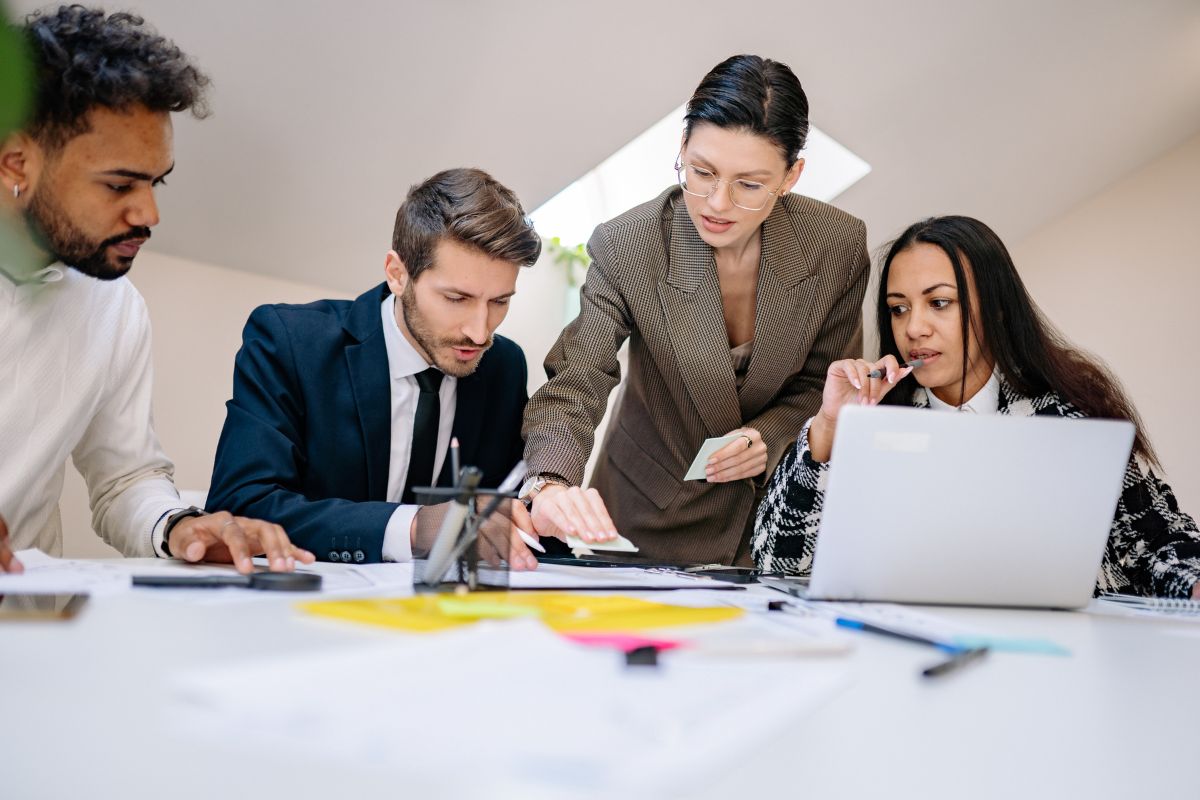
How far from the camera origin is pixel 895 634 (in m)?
1.04

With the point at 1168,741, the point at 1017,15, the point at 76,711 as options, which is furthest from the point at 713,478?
the point at 1017,15

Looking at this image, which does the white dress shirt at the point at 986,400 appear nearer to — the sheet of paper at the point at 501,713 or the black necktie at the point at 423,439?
the black necktie at the point at 423,439

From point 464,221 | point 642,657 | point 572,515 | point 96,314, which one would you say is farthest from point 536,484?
point 642,657

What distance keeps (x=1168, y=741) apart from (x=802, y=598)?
582 mm

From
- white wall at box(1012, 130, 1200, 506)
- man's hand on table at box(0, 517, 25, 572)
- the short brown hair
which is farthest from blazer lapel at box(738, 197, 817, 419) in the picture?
white wall at box(1012, 130, 1200, 506)

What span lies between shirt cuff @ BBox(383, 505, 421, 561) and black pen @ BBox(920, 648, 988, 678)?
976mm

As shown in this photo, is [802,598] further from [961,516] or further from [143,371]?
[143,371]

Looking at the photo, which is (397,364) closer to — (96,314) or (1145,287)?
(96,314)

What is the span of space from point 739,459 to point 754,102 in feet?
2.43

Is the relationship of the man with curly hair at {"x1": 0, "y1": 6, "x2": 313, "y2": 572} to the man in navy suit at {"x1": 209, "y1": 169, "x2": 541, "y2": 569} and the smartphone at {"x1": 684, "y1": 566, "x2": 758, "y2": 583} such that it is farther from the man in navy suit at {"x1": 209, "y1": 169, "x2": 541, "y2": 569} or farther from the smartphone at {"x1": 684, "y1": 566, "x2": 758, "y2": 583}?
the smartphone at {"x1": 684, "y1": 566, "x2": 758, "y2": 583}

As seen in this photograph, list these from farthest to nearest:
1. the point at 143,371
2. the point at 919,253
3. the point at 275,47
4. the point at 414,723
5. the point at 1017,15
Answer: the point at 1017,15 < the point at 275,47 < the point at 919,253 < the point at 143,371 < the point at 414,723

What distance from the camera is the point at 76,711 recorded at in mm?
634

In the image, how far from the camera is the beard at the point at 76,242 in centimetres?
163

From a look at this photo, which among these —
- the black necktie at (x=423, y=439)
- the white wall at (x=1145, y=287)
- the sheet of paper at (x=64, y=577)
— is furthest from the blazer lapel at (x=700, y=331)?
the white wall at (x=1145, y=287)
